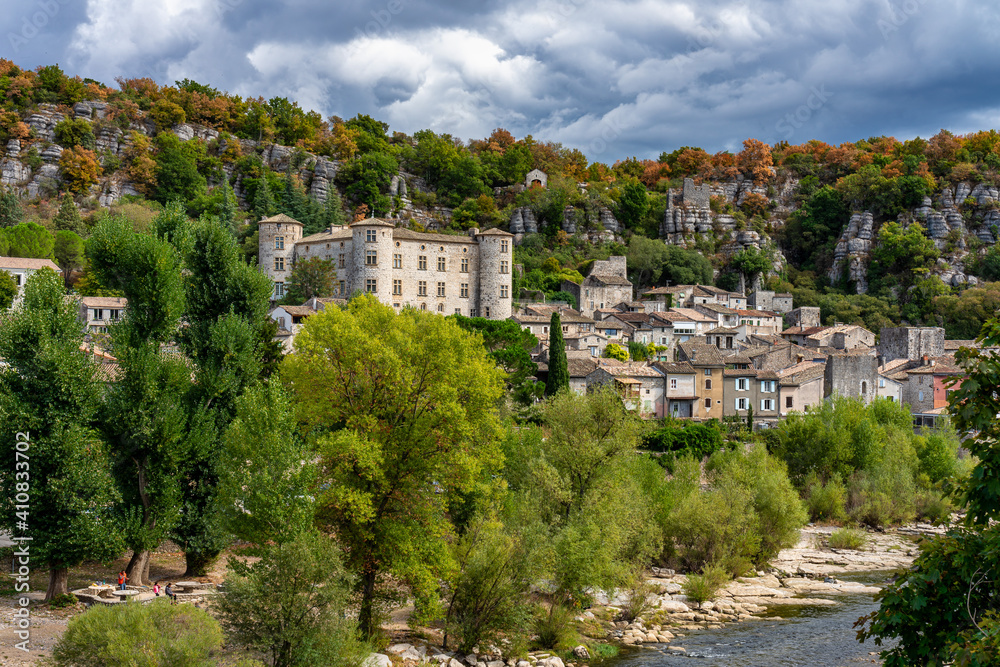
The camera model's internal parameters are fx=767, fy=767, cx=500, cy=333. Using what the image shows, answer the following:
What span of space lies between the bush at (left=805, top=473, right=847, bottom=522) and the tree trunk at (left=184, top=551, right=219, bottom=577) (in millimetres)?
28192

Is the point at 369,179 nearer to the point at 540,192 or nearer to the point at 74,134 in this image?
the point at 540,192

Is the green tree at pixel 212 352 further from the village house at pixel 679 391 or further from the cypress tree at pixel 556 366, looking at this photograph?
the village house at pixel 679 391

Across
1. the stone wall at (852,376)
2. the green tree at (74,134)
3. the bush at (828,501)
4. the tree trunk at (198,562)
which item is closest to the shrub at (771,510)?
the bush at (828,501)

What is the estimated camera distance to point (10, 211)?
6556 centimetres

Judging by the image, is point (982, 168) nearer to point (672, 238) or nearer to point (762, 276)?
point (762, 276)

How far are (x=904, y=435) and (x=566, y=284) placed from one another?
36532mm

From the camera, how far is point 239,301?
2330 centimetres

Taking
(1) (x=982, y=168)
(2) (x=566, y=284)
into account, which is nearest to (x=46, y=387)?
(2) (x=566, y=284)

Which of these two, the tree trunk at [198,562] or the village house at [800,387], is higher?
the village house at [800,387]

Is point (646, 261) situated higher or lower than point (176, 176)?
lower

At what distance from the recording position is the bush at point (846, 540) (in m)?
33.7

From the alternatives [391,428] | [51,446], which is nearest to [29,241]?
[51,446]

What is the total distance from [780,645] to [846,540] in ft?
46.6

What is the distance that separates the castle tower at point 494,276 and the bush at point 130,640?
51329 millimetres
